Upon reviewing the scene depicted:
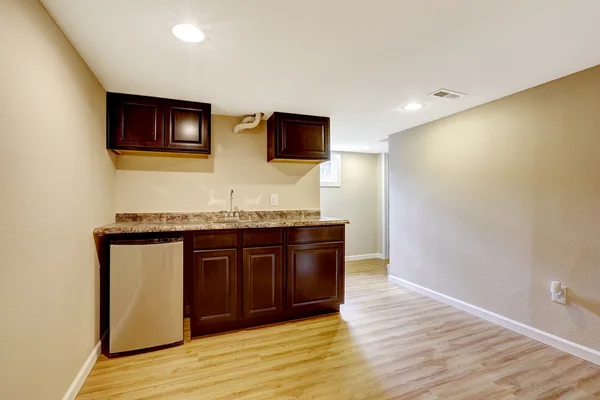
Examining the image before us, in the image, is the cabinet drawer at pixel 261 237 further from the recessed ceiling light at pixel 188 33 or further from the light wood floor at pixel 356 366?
the recessed ceiling light at pixel 188 33

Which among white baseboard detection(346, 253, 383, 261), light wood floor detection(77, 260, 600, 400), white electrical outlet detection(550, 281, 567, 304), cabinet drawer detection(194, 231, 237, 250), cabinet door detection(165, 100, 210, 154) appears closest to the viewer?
light wood floor detection(77, 260, 600, 400)

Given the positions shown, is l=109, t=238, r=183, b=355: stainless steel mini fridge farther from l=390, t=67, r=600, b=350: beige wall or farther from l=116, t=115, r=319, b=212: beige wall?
l=390, t=67, r=600, b=350: beige wall

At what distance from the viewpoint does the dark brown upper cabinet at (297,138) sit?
3.23 metres

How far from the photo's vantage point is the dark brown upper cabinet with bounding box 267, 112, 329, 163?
3.23m

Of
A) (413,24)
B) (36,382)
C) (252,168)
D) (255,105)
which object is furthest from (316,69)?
(36,382)

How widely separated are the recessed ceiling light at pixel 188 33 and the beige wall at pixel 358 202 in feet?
12.9

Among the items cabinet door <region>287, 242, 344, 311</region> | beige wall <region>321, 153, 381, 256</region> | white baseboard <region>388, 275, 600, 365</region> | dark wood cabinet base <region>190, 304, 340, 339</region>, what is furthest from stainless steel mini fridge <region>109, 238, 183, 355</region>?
beige wall <region>321, 153, 381, 256</region>

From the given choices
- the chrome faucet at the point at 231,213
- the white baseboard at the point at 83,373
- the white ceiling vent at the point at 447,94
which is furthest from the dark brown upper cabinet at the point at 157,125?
the white ceiling vent at the point at 447,94

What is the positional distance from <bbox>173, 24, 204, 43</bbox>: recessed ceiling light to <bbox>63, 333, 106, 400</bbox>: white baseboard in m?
2.18

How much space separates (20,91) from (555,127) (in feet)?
11.4

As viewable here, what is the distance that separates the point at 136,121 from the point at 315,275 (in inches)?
88.1

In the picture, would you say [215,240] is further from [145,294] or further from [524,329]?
[524,329]

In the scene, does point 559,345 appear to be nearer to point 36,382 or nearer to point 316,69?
point 316,69

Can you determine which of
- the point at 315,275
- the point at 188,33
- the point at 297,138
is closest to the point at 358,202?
the point at 297,138
